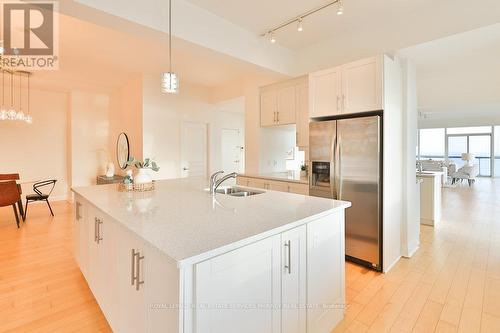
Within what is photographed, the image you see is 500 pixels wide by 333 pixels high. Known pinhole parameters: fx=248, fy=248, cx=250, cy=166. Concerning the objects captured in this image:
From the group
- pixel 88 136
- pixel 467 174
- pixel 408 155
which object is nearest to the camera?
pixel 408 155

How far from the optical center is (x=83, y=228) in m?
2.30

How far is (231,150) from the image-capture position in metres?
7.65

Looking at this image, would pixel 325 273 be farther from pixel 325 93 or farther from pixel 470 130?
pixel 470 130

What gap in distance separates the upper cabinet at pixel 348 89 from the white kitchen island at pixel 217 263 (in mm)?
1437

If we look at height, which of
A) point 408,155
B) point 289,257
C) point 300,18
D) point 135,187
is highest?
point 300,18

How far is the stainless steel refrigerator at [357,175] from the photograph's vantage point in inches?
106

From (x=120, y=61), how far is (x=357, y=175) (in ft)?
13.7

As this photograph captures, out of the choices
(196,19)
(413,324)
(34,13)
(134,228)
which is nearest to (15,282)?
(134,228)

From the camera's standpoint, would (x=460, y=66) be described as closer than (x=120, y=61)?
Yes

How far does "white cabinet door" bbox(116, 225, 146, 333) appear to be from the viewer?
1271mm

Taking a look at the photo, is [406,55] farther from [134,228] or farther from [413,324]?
[134,228]

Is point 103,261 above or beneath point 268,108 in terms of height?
beneath

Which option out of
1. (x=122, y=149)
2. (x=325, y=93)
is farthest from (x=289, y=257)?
(x=122, y=149)

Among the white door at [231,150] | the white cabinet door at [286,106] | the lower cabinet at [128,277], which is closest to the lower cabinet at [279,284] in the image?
the lower cabinet at [128,277]
